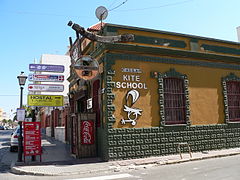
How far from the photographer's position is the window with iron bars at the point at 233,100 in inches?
536

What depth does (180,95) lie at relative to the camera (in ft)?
40.3

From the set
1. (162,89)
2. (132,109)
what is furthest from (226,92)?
(132,109)

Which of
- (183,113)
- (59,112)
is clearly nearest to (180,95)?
(183,113)

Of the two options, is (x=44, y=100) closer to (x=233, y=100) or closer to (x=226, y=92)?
(x=226, y=92)

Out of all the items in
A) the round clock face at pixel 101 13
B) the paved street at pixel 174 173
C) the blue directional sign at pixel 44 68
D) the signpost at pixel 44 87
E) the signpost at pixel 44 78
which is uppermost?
the round clock face at pixel 101 13

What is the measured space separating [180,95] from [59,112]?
16.0 m

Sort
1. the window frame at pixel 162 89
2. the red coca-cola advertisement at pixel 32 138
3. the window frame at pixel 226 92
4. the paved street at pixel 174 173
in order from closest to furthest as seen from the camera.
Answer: the paved street at pixel 174 173 < the red coca-cola advertisement at pixel 32 138 < the window frame at pixel 162 89 < the window frame at pixel 226 92

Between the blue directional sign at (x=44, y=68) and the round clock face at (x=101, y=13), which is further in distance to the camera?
the blue directional sign at (x=44, y=68)

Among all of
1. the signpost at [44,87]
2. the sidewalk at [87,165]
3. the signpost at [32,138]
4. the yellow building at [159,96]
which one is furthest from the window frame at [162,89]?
the signpost at [32,138]

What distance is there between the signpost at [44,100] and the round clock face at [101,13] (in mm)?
4841

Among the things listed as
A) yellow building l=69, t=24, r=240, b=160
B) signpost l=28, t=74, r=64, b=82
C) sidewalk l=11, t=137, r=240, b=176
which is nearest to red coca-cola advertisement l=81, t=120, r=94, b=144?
yellow building l=69, t=24, r=240, b=160

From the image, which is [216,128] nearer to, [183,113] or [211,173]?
[183,113]

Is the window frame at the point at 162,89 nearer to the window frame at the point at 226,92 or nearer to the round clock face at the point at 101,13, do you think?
the window frame at the point at 226,92

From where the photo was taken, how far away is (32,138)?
1066cm
